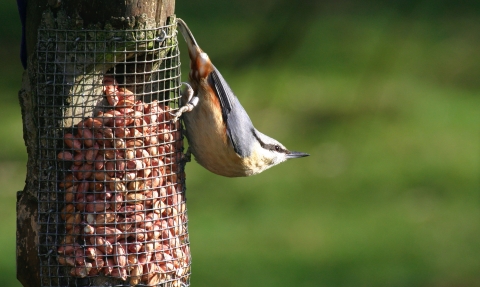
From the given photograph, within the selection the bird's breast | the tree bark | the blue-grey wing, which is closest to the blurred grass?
the blue-grey wing

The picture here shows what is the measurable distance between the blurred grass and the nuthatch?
33 centimetres

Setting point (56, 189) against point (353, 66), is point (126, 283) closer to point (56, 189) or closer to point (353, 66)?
point (56, 189)

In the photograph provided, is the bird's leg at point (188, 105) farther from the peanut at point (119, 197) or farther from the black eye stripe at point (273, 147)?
the black eye stripe at point (273, 147)

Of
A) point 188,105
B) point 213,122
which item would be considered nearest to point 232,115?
point 213,122

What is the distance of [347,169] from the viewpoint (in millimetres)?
11156

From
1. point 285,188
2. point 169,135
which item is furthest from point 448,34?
point 169,135

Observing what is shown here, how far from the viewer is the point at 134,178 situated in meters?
3.75

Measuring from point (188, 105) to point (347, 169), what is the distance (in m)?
7.12

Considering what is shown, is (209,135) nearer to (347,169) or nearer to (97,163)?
(97,163)

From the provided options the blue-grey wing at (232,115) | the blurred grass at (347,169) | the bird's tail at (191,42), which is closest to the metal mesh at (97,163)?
the bird's tail at (191,42)

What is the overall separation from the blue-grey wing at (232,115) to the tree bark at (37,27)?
910 millimetres

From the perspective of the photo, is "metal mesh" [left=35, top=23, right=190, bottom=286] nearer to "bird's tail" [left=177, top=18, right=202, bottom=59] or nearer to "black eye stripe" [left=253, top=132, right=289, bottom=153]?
"bird's tail" [left=177, top=18, right=202, bottom=59]

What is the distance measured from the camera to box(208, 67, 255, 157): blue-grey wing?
4703 mm

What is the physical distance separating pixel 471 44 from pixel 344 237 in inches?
300
